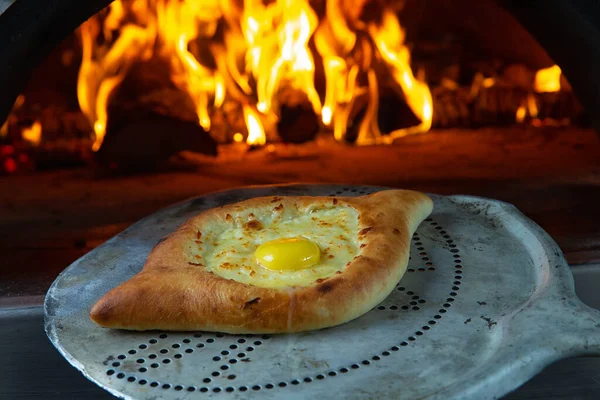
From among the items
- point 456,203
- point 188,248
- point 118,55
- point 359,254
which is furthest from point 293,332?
point 118,55

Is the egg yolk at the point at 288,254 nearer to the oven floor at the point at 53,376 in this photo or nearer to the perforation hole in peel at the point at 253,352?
the perforation hole in peel at the point at 253,352

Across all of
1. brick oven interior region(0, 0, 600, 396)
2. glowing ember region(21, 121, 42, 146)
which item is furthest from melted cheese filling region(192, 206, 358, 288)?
glowing ember region(21, 121, 42, 146)

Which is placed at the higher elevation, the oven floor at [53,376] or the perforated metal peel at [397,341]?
the perforated metal peel at [397,341]

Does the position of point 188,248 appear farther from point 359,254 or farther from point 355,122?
point 355,122

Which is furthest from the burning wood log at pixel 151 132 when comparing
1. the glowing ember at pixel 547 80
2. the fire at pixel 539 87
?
the glowing ember at pixel 547 80

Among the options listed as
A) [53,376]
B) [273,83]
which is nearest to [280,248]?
[53,376]

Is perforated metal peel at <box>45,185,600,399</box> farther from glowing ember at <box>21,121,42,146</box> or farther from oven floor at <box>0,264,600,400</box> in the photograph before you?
glowing ember at <box>21,121,42,146</box>
